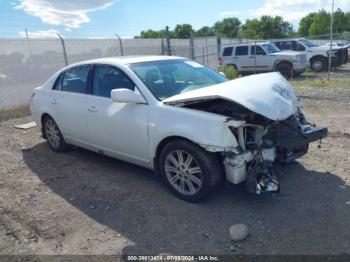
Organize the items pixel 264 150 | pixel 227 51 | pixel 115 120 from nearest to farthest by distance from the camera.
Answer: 1. pixel 264 150
2. pixel 115 120
3. pixel 227 51

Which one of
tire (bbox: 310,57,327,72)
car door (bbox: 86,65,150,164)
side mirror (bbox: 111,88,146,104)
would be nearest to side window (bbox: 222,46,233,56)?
tire (bbox: 310,57,327,72)

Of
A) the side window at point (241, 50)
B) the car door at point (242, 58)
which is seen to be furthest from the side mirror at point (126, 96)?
the side window at point (241, 50)

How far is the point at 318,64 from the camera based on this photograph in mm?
19297

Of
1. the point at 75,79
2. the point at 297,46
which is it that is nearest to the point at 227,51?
the point at 297,46

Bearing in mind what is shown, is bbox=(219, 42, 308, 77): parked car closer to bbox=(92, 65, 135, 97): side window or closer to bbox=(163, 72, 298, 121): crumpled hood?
bbox=(163, 72, 298, 121): crumpled hood

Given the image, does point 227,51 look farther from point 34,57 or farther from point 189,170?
point 189,170

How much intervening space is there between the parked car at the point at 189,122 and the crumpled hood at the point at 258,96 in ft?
0.04

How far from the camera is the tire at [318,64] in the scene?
757 inches

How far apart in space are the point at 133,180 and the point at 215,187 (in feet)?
4.68

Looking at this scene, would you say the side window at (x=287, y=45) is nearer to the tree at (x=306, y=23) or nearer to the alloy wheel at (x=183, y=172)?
the alloy wheel at (x=183, y=172)

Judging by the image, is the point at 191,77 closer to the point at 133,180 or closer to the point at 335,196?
the point at 133,180

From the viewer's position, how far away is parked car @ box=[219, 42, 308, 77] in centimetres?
1669

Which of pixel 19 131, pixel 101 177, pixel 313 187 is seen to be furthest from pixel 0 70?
pixel 313 187

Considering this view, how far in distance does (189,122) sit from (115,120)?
3.96ft
